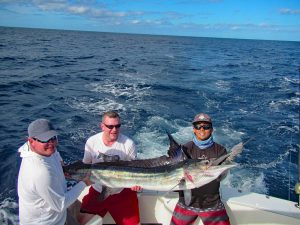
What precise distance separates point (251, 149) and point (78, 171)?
6046mm

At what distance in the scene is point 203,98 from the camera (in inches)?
535

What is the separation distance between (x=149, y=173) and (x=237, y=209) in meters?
1.07

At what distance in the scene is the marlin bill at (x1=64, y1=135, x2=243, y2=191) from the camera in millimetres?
3016

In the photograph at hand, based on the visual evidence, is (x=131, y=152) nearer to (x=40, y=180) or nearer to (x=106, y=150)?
(x=106, y=150)

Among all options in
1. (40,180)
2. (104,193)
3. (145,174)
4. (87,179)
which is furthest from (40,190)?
(145,174)

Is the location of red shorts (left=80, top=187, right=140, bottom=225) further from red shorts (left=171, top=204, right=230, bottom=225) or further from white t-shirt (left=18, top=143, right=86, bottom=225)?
white t-shirt (left=18, top=143, right=86, bottom=225)

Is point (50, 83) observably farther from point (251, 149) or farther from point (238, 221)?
point (238, 221)

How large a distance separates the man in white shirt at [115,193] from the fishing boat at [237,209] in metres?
0.18

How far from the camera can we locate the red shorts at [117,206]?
3.39m

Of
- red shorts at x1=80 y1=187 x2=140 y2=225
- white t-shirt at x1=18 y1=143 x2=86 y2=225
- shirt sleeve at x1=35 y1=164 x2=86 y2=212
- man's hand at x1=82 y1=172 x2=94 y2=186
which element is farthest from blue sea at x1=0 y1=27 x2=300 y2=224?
shirt sleeve at x1=35 y1=164 x2=86 y2=212

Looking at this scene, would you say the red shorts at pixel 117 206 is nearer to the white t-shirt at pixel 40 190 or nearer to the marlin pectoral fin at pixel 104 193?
the marlin pectoral fin at pixel 104 193

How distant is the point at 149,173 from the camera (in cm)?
316

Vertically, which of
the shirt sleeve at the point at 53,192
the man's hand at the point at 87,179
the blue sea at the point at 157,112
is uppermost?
the shirt sleeve at the point at 53,192

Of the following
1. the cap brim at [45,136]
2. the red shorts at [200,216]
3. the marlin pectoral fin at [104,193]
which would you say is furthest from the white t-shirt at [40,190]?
the red shorts at [200,216]
